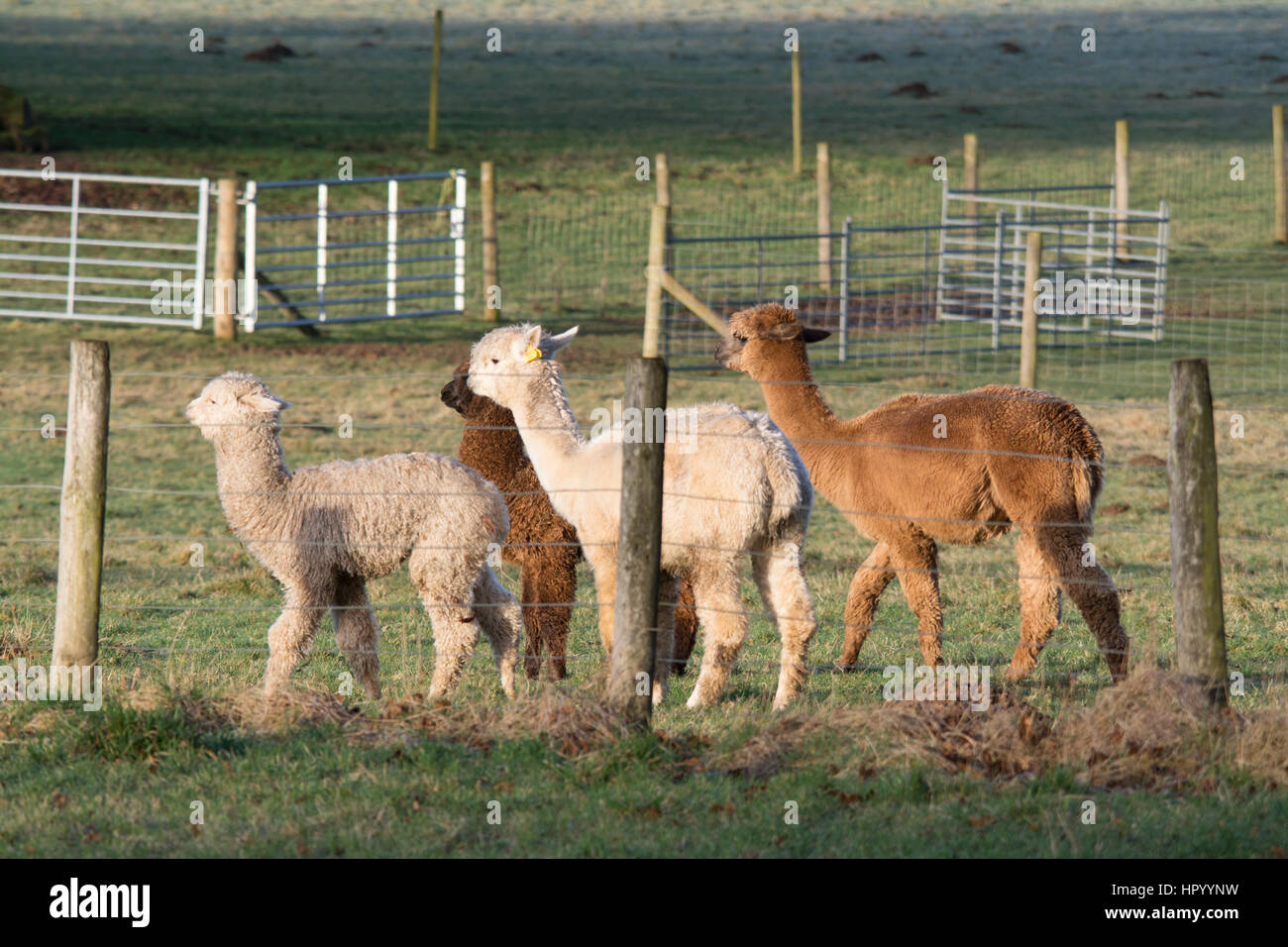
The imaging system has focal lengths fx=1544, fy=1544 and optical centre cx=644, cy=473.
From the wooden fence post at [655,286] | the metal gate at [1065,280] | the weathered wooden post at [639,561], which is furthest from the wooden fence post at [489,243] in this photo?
the weathered wooden post at [639,561]

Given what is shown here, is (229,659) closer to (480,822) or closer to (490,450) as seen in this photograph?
(490,450)

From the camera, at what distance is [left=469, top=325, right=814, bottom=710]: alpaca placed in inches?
250

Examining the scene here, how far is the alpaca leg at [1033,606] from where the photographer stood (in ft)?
22.9

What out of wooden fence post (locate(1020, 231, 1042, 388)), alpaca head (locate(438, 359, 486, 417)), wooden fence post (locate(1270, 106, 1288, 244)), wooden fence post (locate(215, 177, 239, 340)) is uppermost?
wooden fence post (locate(1270, 106, 1288, 244))

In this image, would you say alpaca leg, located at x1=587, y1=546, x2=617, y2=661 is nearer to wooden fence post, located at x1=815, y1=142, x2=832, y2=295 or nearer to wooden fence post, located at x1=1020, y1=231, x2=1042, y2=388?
wooden fence post, located at x1=1020, y1=231, x2=1042, y2=388

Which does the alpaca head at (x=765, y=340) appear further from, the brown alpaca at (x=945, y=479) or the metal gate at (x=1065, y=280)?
the metal gate at (x=1065, y=280)

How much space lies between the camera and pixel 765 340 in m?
7.61

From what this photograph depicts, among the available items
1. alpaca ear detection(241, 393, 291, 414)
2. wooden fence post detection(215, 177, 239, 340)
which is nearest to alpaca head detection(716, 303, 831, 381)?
alpaca ear detection(241, 393, 291, 414)

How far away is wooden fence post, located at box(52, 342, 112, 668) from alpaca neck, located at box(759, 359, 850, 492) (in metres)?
3.12

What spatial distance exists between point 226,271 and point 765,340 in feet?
35.6

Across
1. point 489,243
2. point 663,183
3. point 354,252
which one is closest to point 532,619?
point 663,183

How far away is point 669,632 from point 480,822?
6.75 ft

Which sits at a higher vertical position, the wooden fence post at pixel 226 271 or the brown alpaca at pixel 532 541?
the wooden fence post at pixel 226 271

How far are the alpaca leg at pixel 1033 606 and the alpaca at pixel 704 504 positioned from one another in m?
1.16
